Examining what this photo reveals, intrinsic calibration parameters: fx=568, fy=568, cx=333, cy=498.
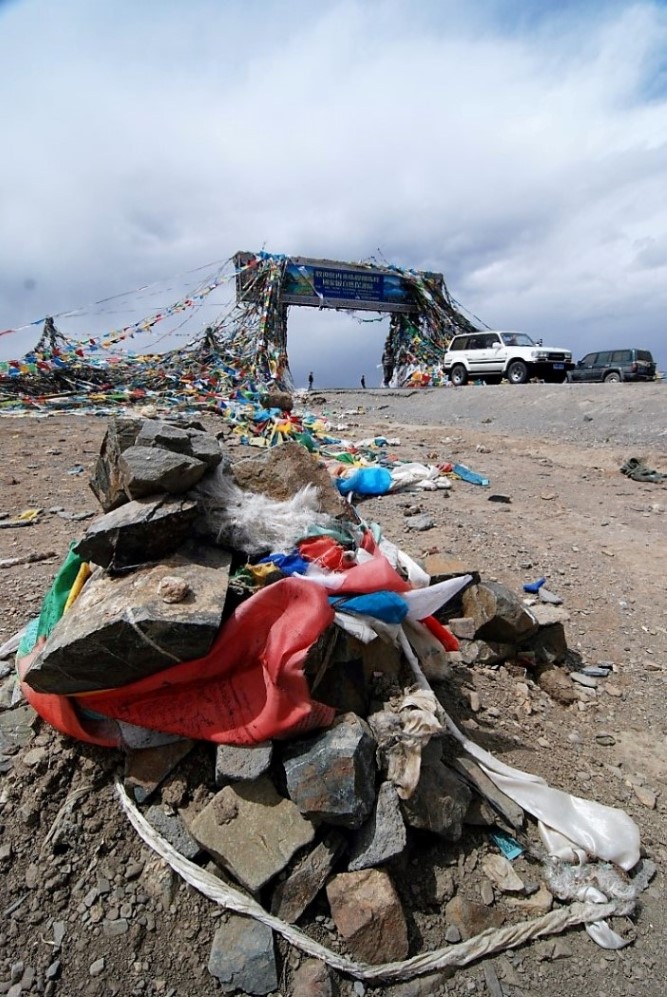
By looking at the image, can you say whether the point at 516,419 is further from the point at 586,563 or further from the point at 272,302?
the point at 272,302

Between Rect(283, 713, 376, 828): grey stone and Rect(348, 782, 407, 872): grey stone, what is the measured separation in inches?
1.6

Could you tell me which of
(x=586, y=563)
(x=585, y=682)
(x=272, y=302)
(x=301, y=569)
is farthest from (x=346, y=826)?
(x=272, y=302)

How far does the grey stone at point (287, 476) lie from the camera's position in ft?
12.0

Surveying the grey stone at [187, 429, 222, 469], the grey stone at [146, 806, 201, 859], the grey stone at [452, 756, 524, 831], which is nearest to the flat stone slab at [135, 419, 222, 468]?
the grey stone at [187, 429, 222, 469]

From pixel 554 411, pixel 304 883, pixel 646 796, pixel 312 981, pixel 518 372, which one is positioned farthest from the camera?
pixel 518 372

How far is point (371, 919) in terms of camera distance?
76.6 inches

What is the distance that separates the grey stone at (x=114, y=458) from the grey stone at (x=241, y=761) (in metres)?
1.31

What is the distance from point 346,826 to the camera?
209 cm

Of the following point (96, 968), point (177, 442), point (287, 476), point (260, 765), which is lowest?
point (96, 968)

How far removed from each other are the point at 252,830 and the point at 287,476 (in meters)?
2.15

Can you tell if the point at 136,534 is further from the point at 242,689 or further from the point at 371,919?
the point at 371,919

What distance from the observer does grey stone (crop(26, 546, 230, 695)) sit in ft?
6.94

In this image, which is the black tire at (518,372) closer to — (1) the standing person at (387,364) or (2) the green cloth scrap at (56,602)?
(1) the standing person at (387,364)

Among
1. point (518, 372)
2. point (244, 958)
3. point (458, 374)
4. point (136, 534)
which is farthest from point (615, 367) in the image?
point (244, 958)
